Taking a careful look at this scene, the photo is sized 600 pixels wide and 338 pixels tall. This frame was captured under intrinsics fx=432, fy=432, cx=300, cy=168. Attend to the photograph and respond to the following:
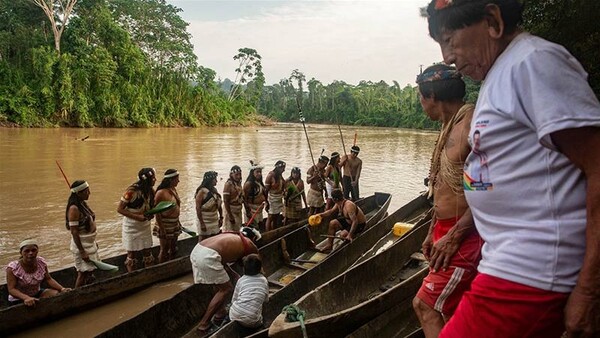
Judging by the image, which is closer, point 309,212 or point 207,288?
point 207,288

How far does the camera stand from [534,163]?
3.70 feet

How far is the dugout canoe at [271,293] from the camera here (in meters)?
4.10

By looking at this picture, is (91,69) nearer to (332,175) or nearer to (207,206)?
(332,175)

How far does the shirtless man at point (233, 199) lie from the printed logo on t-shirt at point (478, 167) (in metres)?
6.43

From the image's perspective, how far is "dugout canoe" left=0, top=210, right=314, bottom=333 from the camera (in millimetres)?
4536

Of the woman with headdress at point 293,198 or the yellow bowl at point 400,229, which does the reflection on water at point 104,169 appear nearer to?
the woman with headdress at point 293,198

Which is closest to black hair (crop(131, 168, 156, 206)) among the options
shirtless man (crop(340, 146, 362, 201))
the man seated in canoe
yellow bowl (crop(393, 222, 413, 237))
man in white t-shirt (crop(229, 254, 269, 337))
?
man in white t-shirt (crop(229, 254, 269, 337))

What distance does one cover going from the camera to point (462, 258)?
76.0 inches

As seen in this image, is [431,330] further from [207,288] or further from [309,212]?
Result: [309,212]

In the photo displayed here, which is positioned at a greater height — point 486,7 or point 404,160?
point 486,7

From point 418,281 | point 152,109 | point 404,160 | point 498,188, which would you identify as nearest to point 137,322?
point 418,281

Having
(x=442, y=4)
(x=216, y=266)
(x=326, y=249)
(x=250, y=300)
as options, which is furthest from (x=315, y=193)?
(x=442, y=4)

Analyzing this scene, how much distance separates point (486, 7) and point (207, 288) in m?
4.50

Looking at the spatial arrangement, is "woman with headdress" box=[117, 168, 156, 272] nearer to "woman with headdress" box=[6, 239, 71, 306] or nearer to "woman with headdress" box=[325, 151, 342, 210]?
"woman with headdress" box=[6, 239, 71, 306]
